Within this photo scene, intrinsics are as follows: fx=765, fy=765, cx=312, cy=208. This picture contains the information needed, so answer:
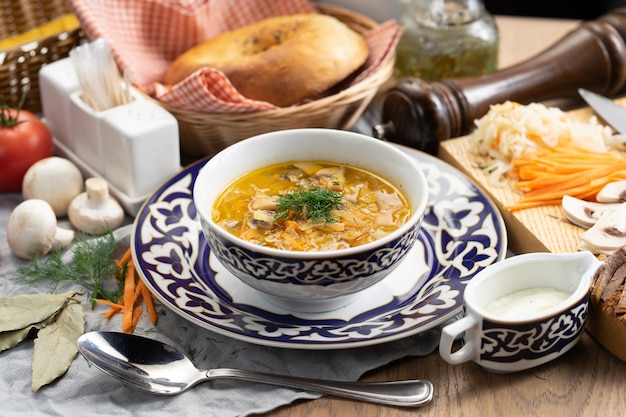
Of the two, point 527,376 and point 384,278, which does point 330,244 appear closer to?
point 384,278

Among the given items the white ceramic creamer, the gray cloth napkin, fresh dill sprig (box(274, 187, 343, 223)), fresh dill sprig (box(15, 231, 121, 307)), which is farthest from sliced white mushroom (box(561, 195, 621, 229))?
fresh dill sprig (box(15, 231, 121, 307))

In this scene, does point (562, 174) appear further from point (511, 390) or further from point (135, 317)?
point (135, 317)

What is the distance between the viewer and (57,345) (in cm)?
198

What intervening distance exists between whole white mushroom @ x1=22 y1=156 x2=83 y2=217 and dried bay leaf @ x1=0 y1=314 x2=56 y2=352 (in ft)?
2.01

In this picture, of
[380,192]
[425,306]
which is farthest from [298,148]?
[425,306]

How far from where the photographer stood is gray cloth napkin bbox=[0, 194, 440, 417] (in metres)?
1.82

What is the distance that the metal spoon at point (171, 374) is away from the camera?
5.95 feet

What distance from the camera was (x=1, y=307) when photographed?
208cm

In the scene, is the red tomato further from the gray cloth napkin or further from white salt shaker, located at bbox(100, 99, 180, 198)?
the gray cloth napkin

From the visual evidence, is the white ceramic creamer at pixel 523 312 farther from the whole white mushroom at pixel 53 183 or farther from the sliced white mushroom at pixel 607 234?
the whole white mushroom at pixel 53 183

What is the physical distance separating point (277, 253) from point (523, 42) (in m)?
2.42

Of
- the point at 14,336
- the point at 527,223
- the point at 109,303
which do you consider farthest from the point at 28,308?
the point at 527,223

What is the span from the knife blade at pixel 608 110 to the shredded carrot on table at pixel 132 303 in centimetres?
176

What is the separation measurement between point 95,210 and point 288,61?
2.83ft
